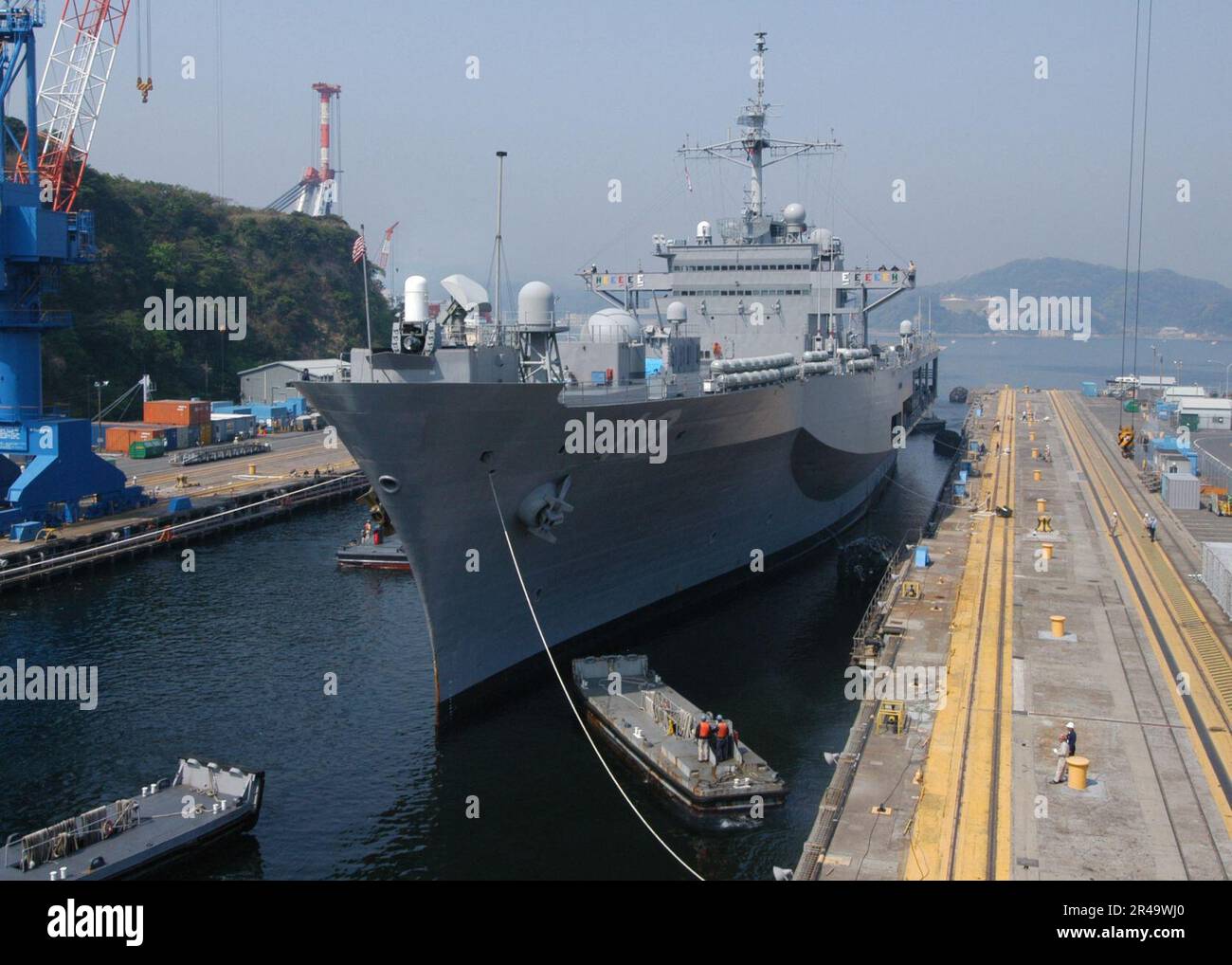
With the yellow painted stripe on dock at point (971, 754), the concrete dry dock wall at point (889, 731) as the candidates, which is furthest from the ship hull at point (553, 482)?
the yellow painted stripe on dock at point (971, 754)

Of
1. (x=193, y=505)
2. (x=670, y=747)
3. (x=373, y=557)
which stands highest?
(x=193, y=505)

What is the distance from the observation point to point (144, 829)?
47.6 feet

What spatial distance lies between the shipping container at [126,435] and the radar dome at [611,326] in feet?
108

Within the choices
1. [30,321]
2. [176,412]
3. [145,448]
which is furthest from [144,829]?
[176,412]

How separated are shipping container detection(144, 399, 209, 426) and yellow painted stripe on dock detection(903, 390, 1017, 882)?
3907 cm

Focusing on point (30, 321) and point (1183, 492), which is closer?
point (30, 321)

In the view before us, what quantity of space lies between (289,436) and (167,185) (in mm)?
36898

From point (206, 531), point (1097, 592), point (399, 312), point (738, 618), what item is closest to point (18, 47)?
point (206, 531)

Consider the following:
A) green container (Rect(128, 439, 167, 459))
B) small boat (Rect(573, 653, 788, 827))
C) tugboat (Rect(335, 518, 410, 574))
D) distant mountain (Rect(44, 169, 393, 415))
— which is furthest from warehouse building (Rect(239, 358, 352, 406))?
small boat (Rect(573, 653, 788, 827))

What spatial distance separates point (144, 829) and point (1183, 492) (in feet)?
109

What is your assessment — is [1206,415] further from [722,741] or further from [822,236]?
[722,741]

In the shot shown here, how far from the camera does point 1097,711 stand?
16359 mm

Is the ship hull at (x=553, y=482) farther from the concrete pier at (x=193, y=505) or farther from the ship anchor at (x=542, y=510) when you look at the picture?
the concrete pier at (x=193, y=505)
